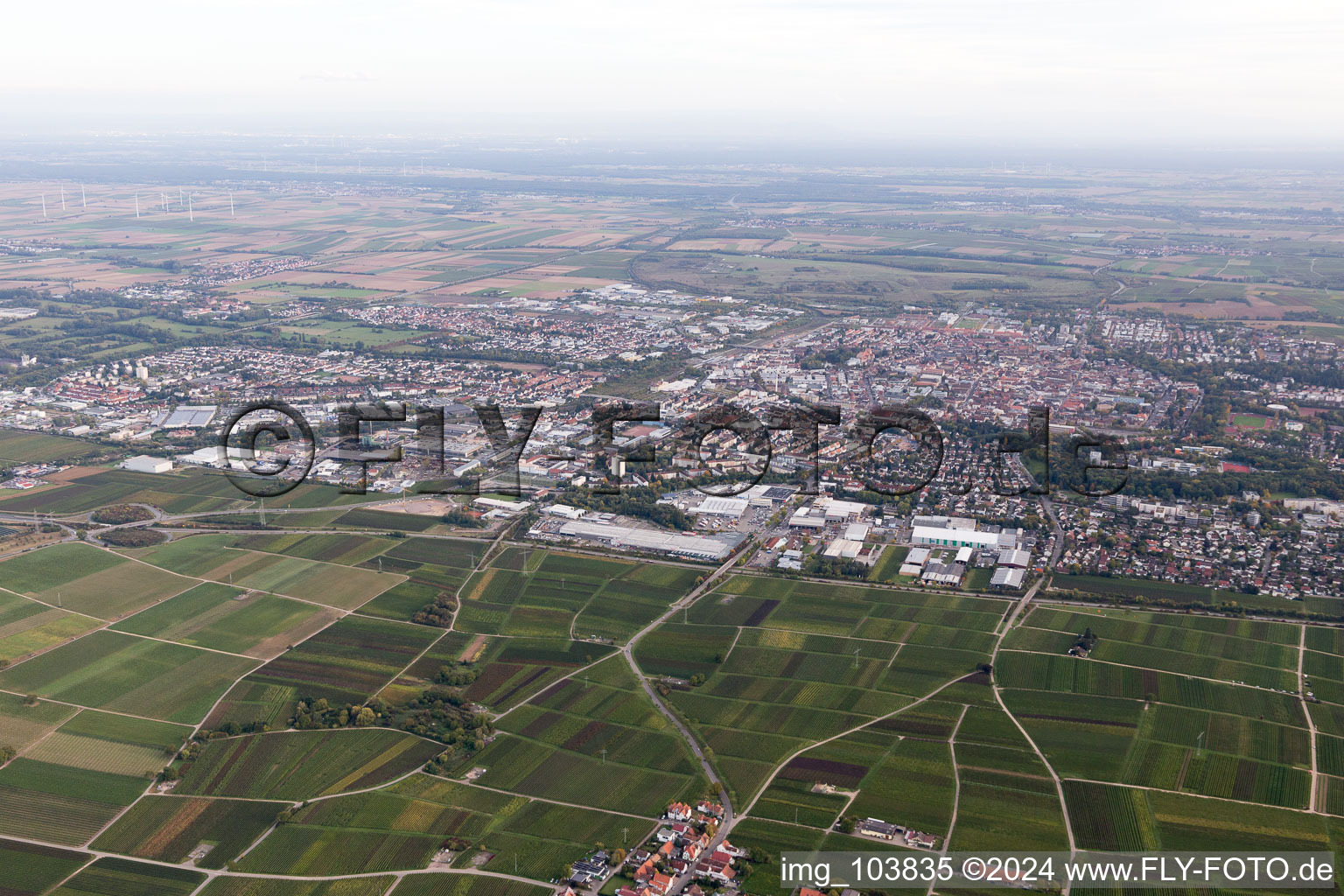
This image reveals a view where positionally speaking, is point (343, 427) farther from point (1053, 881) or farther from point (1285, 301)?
point (1285, 301)

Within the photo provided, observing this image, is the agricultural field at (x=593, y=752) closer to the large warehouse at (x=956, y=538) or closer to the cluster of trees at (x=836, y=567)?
the cluster of trees at (x=836, y=567)

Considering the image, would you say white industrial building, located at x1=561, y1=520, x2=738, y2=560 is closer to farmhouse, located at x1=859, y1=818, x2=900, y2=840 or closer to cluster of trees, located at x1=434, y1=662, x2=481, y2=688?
cluster of trees, located at x1=434, y1=662, x2=481, y2=688


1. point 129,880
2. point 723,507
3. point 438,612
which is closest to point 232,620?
point 438,612

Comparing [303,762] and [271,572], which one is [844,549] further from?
[303,762]

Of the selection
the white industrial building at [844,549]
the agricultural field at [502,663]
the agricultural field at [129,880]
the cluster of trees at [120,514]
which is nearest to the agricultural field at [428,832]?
the agricultural field at [129,880]

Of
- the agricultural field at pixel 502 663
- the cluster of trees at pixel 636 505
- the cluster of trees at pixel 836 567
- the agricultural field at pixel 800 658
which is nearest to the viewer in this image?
the agricultural field at pixel 800 658

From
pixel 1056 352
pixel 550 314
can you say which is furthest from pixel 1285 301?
pixel 550 314

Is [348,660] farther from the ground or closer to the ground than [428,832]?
farther from the ground
